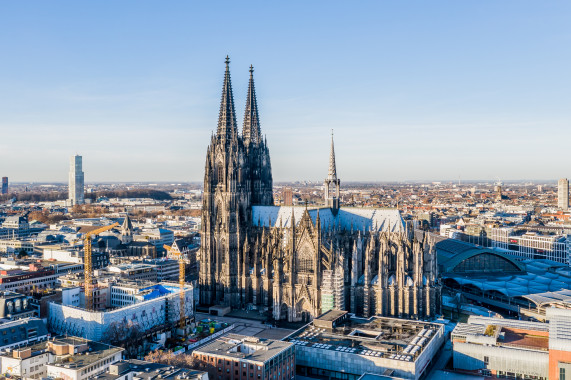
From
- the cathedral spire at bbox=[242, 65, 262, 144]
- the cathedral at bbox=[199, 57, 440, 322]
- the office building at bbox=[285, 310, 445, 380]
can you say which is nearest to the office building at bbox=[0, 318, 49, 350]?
the cathedral at bbox=[199, 57, 440, 322]

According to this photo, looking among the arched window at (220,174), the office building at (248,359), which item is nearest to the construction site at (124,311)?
the arched window at (220,174)

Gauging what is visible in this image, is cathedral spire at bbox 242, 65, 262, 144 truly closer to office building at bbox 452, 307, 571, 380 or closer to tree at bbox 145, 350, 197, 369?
tree at bbox 145, 350, 197, 369

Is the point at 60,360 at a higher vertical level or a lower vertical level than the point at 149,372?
higher

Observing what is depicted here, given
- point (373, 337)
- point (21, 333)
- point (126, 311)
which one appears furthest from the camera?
point (126, 311)

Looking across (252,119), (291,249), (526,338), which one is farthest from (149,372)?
(252,119)

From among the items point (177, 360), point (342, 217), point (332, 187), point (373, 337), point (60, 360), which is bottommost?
point (373, 337)

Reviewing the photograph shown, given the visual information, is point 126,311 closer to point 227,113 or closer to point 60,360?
point 60,360

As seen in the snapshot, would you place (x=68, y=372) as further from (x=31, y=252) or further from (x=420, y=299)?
(x=31, y=252)
